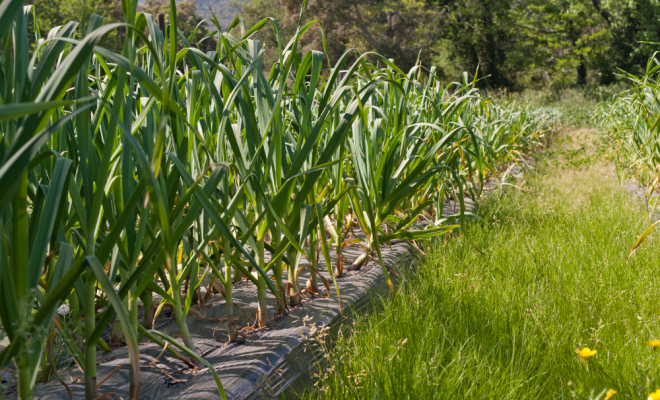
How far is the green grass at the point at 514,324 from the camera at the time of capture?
92 cm

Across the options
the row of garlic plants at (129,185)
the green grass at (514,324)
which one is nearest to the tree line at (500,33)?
the green grass at (514,324)

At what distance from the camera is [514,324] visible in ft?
3.97

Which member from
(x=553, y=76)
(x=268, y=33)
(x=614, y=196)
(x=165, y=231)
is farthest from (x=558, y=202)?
(x=268, y=33)

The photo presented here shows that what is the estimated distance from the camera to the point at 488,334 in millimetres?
1165

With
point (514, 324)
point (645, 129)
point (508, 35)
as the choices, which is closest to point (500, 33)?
point (508, 35)

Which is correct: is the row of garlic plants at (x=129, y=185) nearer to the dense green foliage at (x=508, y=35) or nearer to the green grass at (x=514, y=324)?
the green grass at (x=514, y=324)

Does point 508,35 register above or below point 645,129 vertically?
above

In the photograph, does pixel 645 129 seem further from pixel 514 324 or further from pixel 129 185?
pixel 129 185

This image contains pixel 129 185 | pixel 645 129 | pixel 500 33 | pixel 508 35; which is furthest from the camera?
pixel 508 35

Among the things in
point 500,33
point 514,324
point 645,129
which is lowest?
point 514,324

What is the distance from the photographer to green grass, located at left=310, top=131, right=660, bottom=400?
0.92 metres

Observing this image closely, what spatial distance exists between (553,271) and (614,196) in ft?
5.97

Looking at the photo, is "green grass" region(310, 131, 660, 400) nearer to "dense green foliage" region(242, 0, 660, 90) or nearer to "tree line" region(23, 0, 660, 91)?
"dense green foliage" region(242, 0, 660, 90)

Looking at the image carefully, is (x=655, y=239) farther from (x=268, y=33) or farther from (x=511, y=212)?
(x=268, y=33)
